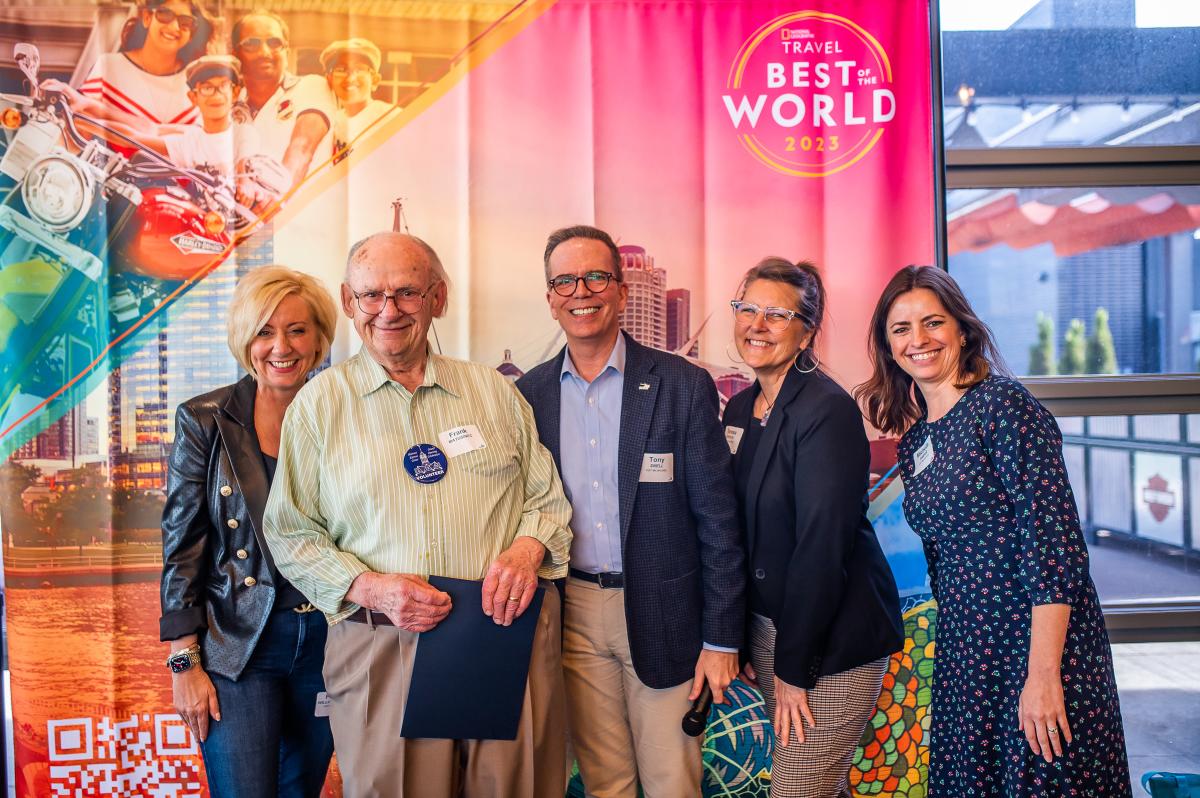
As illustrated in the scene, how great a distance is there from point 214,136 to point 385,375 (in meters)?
1.56

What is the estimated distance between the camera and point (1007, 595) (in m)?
1.86

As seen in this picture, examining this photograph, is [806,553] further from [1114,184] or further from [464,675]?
[1114,184]

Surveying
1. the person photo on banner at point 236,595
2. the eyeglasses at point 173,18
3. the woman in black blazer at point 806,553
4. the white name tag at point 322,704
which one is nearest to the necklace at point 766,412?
the woman in black blazer at point 806,553

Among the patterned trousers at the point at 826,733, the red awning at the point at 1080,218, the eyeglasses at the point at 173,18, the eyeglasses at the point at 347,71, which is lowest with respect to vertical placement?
the patterned trousers at the point at 826,733

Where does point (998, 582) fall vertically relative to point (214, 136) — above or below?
below

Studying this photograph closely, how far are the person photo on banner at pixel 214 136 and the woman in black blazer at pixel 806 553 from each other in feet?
6.24

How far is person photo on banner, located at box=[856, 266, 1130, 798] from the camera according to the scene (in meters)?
1.78

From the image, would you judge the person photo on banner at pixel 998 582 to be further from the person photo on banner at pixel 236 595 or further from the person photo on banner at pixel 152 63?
the person photo on banner at pixel 152 63

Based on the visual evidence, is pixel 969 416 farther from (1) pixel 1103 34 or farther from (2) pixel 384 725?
(1) pixel 1103 34

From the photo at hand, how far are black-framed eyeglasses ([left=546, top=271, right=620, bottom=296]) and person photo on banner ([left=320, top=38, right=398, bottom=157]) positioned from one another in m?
1.21

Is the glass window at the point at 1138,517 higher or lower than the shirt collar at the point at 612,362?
lower

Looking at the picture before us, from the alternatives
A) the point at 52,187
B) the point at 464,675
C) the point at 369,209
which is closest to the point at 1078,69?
the point at 369,209

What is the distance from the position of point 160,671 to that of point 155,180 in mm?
1890

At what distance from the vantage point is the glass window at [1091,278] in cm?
305
